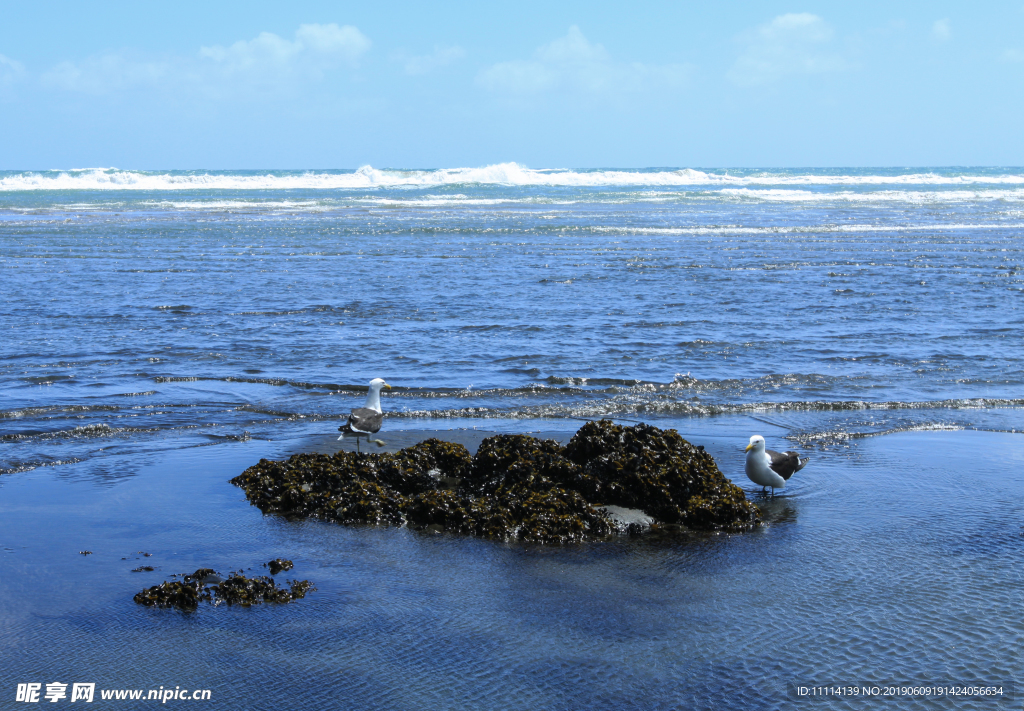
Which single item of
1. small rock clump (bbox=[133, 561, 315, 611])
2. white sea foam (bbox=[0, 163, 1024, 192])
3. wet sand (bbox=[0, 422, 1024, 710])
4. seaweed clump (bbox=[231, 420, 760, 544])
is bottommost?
wet sand (bbox=[0, 422, 1024, 710])

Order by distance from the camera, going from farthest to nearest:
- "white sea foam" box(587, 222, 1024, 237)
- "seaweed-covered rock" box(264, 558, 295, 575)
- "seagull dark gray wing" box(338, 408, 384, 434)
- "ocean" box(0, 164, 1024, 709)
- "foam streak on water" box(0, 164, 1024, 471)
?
"white sea foam" box(587, 222, 1024, 237) < "foam streak on water" box(0, 164, 1024, 471) < "seagull dark gray wing" box(338, 408, 384, 434) < "seaweed-covered rock" box(264, 558, 295, 575) < "ocean" box(0, 164, 1024, 709)

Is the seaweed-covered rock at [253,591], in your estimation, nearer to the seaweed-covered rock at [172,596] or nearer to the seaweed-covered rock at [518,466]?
the seaweed-covered rock at [172,596]

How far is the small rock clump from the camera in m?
5.26

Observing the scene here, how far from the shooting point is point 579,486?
6973 mm

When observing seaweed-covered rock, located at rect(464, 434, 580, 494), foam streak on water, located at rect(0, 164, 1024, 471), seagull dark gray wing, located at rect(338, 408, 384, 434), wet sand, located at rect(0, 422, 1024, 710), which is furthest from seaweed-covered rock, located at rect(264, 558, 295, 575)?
foam streak on water, located at rect(0, 164, 1024, 471)

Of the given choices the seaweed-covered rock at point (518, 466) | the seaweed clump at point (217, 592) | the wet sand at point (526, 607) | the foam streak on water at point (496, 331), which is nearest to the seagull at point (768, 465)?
the wet sand at point (526, 607)

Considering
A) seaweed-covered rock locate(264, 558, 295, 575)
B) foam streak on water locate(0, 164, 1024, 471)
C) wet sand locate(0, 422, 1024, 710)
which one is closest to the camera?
wet sand locate(0, 422, 1024, 710)

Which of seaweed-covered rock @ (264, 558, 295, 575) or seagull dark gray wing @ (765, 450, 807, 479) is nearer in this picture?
seaweed-covered rock @ (264, 558, 295, 575)

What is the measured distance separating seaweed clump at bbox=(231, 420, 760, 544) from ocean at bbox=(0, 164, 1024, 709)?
10.1 inches

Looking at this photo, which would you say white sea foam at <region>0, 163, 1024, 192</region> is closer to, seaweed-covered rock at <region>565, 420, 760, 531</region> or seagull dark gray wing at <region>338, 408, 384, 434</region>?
seagull dark gray wing at <region>338, 408, 384, 434</region>

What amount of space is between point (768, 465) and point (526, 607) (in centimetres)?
273

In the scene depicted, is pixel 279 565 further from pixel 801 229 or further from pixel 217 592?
pixel 801 229

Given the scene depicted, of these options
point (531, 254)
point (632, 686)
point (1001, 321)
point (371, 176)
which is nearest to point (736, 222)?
point (531, 254)

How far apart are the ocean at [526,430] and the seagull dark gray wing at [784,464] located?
22 cm
